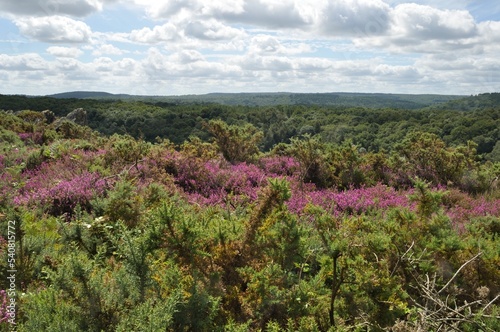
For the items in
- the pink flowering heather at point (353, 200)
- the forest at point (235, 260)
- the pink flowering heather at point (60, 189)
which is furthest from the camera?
the pink flowering heather at point (353, 200)

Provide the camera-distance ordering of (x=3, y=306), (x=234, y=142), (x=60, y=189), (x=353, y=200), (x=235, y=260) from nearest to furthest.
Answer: (x=3, y=306) → (x=235, y=260) → (x=60, y=189) → (x=353, y=200) → (x=234, y=142)

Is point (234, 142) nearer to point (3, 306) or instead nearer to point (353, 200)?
point (353, 200)

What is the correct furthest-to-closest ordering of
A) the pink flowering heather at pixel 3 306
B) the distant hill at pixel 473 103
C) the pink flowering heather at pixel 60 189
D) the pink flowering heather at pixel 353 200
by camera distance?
the distant hill at pixel 473 103 < the pink flowering heather at pixel 353 200 < the pink flowering heather at pixel 60 189 < the pink flowering heather at pixel 3 306

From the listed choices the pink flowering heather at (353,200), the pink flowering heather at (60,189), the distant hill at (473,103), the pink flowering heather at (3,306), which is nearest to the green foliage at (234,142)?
the pink flowering heather at (353,200)

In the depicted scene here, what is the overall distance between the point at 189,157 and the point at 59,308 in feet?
23.5

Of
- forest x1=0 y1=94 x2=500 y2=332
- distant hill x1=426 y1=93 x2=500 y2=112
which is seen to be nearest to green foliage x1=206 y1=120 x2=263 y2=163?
forest x1=0 y1=94 x2=500 y2=332

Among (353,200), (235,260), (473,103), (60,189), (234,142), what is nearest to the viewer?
(235,260)

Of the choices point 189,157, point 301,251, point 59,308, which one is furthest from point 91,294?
point 189,157

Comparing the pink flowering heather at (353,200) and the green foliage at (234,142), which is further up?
the green foliage at (234,142)

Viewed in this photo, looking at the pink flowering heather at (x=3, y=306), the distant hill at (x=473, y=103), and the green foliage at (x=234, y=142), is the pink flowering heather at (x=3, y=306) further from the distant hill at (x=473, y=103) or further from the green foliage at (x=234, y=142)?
the distant hill at (x=473, y=103)

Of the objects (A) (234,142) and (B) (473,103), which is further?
(B) (473,103)

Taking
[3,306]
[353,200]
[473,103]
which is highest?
[473,103]

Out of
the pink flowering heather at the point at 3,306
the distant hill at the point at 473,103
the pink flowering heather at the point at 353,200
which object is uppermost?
the distant hill at the point at 473,103

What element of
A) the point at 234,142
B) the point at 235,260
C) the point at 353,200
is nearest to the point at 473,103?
the point at 234,142
